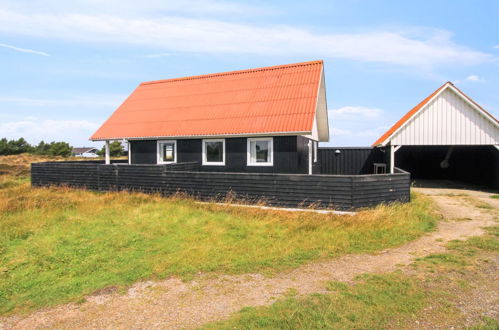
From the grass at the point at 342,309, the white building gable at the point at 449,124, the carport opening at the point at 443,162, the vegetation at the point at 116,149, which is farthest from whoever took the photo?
the vegetation at the point at 116,149

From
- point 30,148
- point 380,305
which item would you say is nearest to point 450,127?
point 380,305

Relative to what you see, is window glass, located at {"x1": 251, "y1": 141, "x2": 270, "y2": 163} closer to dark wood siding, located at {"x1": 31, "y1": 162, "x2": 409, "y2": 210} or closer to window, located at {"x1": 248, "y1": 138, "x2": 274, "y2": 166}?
window, located at {"x1": 248, "y1": 138, "x2": 274, "y2": 166}

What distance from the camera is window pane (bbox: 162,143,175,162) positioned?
18.1 metres

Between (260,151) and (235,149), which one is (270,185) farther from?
(235,149)

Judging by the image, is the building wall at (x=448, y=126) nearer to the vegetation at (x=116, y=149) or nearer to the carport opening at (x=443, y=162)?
the carport opening at (x=443, y=162)

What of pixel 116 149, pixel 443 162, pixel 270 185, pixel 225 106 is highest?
pixel 225 106

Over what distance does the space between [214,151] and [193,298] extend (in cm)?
1228

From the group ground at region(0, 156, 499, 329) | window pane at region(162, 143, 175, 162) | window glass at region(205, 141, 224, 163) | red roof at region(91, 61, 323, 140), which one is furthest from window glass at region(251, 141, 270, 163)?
ground at region(0, 156, 499, 329)

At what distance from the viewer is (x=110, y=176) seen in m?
15.4

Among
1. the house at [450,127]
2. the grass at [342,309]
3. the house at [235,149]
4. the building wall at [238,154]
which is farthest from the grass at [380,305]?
the house at [450,127]

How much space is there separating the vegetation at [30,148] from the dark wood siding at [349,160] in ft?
180

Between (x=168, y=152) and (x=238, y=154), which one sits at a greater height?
(x=168, y=152)

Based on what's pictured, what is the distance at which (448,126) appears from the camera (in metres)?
16.0

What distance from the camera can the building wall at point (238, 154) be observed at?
49.4 feet
